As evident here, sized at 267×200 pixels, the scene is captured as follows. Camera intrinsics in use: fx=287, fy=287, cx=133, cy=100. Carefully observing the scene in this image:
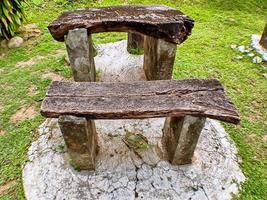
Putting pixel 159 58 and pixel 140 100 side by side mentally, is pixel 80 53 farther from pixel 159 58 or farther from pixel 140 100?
pixel 140 100

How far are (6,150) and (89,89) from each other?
3.93ft

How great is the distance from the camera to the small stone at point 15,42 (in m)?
4.59

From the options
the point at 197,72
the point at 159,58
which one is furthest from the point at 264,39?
the point at 159,58

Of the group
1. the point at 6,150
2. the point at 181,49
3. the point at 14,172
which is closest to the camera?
the point at 14,172

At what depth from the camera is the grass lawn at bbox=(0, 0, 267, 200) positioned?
290 cm

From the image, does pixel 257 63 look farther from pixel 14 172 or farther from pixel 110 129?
pixel 14 172

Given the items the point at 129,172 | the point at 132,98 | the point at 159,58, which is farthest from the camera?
the point at 159,58

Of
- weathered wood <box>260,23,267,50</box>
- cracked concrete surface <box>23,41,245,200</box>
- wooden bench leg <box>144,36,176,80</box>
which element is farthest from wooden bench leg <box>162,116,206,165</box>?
weathered wood <box>260,23,267,50</box>

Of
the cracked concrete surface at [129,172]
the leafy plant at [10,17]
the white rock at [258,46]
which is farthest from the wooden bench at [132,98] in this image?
the white rock at [258,46]

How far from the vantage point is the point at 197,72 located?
13.6 ft

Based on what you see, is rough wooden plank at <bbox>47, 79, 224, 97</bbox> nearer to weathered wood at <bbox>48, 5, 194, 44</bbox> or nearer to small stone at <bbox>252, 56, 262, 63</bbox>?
weathered wood at <bbox>48, 5, 194, 44</bbox>

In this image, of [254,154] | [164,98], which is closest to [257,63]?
[254,154]

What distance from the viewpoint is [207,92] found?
2.48 meters

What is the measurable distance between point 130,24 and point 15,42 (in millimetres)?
2426
